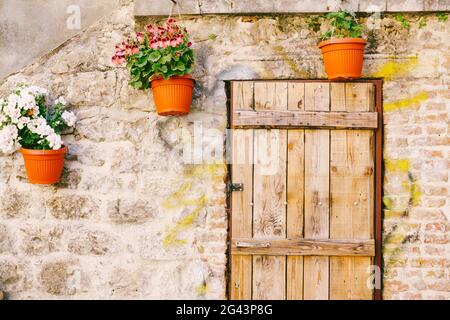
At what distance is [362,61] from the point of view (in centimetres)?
353

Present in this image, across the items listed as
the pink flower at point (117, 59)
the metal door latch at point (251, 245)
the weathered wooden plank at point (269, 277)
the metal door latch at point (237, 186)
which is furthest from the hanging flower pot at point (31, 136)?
the weathered wooden plank at point (269, 277)

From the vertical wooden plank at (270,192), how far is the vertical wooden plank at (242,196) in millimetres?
44

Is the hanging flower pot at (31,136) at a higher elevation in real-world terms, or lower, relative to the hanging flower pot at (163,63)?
lower

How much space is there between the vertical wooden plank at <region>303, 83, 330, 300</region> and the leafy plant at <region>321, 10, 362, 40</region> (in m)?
0.39

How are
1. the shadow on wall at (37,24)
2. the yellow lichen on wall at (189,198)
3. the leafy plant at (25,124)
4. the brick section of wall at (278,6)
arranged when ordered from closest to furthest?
the leafy plant at (25,124), the brick section of wall at (278,6), the yellow lichen on wall at (189,198), the shadow on wall at (37,24)

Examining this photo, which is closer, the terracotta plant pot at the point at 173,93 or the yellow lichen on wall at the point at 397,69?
the terracotta plant pot at the point at 173,93

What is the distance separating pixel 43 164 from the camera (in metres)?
3.50

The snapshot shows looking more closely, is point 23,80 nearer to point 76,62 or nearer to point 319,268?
point 76,62

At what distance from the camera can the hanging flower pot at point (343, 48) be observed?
3424 millimetres

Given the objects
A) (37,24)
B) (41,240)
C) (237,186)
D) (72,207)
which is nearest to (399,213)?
(237,186)

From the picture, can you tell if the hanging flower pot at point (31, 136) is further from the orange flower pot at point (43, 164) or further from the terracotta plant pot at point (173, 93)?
the terracotta plant pot at point (173, 93)

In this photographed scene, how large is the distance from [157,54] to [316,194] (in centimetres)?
149

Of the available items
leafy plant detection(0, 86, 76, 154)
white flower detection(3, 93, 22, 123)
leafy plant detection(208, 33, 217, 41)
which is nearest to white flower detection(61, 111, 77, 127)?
leafy plant detection(0, 86, 76, 154)

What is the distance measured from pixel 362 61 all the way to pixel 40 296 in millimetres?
2892
